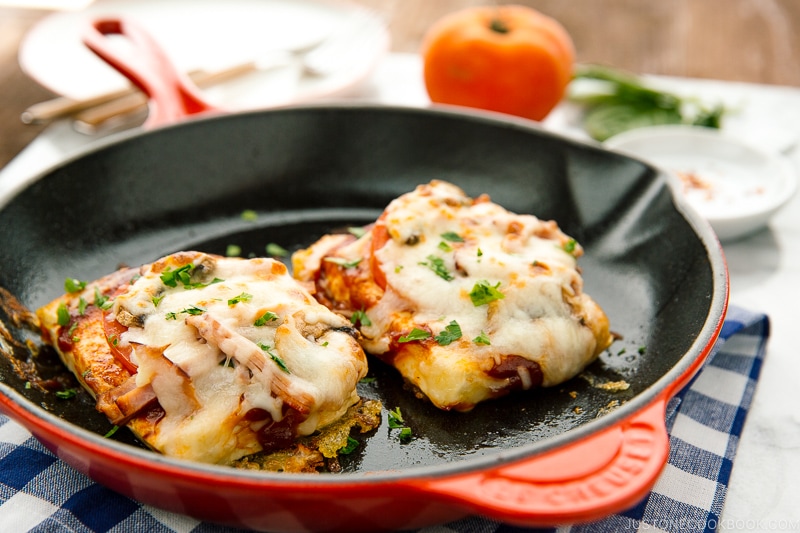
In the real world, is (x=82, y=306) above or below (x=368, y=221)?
above

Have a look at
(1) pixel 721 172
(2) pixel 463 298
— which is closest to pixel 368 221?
(2) pixel 463 298

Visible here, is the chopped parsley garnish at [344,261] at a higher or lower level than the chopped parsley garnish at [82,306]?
lower

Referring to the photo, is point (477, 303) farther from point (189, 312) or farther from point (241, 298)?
point (189, 312)

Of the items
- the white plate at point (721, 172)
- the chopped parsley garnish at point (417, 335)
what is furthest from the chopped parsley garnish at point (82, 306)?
the white plate at point (721, 172)

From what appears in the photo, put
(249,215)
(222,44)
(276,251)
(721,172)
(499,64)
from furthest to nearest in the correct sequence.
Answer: (222,44) → (499,64) → (721,172) → (249,215) → (276,251)

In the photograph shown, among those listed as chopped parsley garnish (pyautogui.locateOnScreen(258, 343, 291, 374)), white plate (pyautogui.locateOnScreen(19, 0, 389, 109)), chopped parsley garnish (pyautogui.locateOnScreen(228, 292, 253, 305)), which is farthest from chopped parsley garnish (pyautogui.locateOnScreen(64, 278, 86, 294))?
white plate (pyautogui.locateOnScreen(19, 0, 389, 109))

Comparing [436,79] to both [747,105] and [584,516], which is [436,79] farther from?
[584,516]

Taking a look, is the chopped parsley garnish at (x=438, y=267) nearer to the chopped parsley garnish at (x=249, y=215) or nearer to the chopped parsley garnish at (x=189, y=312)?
the chopped parsley garnish at (x=189, y=312)
